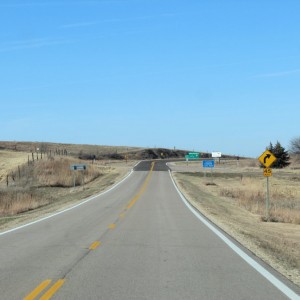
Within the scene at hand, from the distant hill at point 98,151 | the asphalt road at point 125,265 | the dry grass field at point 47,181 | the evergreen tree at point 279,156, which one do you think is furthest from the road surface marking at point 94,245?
the distant hill at point 98,151

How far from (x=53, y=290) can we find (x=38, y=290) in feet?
0.74

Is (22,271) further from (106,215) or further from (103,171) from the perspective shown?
(103,171)

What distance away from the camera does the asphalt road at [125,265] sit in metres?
7.37

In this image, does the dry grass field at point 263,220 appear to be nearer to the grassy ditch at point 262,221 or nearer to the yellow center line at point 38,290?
the grassy ditch at point 262,221

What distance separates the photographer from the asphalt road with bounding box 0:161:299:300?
290 inches

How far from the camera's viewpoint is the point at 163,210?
23219 millimetres

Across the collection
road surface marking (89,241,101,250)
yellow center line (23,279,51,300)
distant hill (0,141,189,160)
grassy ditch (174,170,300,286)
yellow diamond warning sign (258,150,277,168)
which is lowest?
grassy ditch (174,170,300,286)

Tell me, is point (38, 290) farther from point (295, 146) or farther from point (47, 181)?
point (295, 146)

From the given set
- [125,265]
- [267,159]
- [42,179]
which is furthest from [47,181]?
[125,265]

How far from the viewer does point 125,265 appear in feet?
31.0

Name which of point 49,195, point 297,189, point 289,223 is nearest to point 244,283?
point 289,223

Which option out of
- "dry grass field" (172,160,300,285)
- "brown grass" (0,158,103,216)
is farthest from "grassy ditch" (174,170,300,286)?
"brown grass" (0,158,103,216)

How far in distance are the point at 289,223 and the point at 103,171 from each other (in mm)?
46036

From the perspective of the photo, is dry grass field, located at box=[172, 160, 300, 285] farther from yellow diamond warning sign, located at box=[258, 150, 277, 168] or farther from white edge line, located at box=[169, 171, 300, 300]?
yellow diamond warning sign, located at box=[258, 150, 277, 168]
